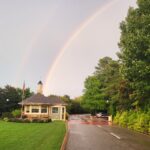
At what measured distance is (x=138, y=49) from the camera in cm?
2530

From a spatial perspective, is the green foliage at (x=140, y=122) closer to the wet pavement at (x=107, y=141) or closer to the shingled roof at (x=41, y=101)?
the wet pavement at (x=107, y=141)

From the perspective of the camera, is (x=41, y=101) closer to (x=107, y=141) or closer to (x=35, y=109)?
(x=35, y=109)

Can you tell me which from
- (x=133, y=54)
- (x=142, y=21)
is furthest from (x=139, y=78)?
(x=142, y=21)

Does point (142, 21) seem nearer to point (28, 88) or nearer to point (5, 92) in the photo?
point (5, 92)

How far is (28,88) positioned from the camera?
79.6m

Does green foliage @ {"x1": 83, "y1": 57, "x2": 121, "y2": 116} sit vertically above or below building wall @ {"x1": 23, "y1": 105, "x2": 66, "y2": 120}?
above

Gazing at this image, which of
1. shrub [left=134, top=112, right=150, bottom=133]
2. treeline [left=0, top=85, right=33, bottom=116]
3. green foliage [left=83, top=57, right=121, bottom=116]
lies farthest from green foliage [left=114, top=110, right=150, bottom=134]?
green foliage [left=83, top=57, right=121, bottom=116]

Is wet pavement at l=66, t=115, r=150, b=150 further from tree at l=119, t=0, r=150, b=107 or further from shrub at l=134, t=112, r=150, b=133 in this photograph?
tree at l=119, t=0, r=150, b=107

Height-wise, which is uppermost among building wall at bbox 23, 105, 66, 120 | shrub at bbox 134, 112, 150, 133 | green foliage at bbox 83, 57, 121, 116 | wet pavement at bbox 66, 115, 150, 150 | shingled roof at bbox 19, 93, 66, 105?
green foliage at bbox 83, 57, 121, 116

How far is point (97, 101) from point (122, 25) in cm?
4674

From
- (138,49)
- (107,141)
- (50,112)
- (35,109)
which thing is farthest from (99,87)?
(107,141)

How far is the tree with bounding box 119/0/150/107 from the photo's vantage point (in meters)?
24.5

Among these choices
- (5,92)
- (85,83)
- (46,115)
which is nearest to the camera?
(46,115)

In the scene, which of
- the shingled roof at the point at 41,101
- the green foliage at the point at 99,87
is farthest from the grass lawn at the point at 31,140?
the green foliage at the point at 99,87
